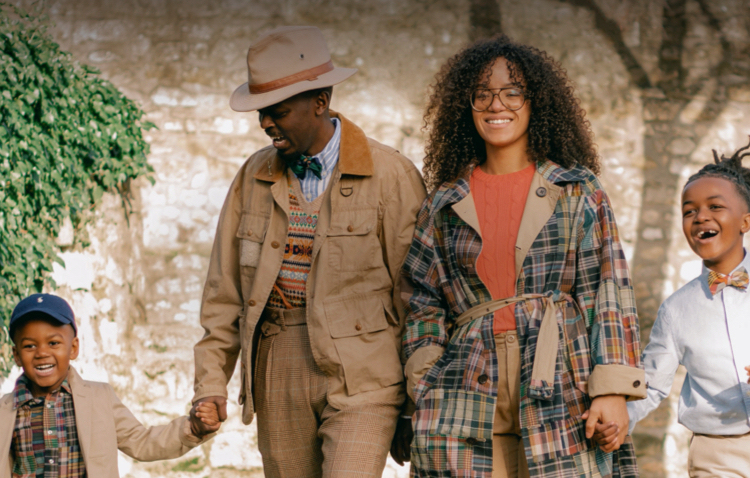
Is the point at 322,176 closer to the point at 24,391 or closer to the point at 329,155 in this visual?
the point at 329,155

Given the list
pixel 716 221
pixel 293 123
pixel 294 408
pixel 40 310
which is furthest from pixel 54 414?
pixel 716 221

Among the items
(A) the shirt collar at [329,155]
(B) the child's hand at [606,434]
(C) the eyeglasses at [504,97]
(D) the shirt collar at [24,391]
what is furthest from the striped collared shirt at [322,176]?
(B) the child's hand at [606,434]

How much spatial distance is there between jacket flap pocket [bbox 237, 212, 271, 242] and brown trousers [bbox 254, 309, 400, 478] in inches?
11.7

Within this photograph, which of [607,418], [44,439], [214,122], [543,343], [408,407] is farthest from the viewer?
[214,122]

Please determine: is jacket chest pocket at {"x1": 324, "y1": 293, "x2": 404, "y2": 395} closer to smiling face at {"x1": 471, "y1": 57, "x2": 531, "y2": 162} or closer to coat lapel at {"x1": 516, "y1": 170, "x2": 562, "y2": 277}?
coat lapel at {"x1": 516, "y1": 170, "x2": 562, "y2": 277}

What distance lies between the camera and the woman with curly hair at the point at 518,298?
2.43 meters

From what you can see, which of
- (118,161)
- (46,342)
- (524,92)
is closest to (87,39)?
(118,161)

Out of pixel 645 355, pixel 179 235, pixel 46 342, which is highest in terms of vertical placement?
pixel 179 235

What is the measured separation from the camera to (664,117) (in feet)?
18.2

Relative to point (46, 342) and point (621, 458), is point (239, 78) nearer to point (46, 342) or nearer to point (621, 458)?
point (46, 342)

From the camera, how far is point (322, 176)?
3043 millimetres

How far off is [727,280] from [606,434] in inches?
41.2

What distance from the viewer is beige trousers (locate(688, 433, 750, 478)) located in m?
2.89

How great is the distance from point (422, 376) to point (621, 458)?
674 millimetres
